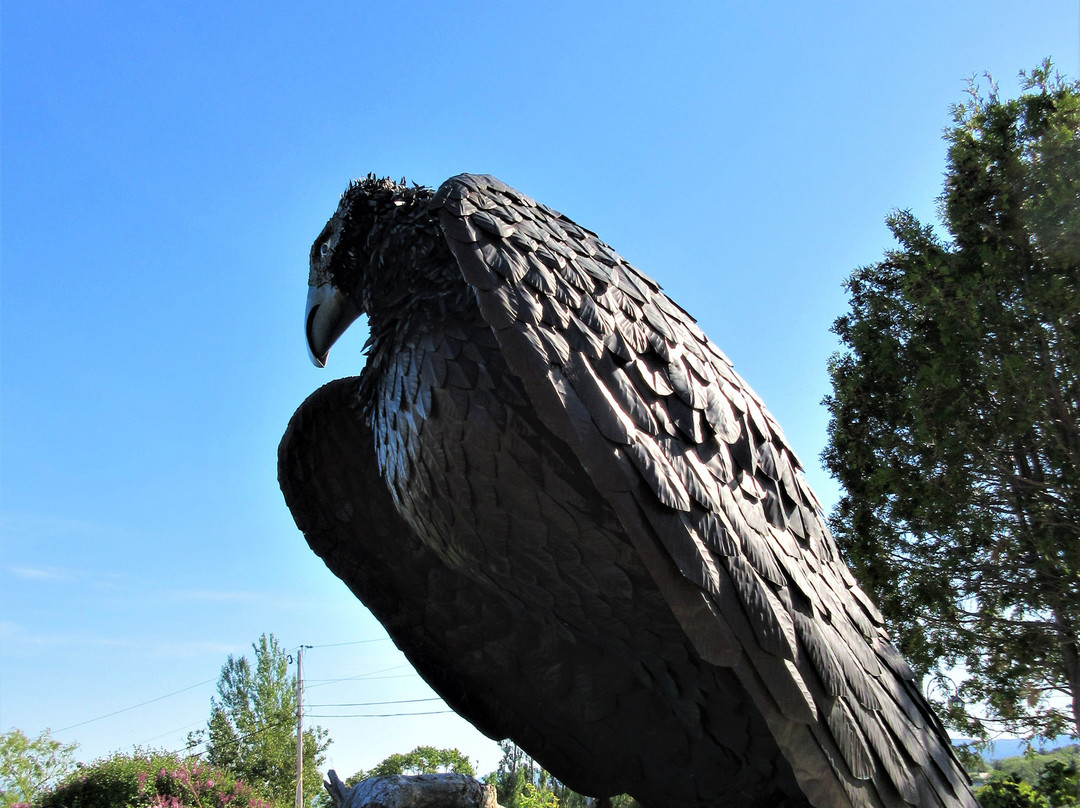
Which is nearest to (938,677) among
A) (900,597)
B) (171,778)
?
(900,597)

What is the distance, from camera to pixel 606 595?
1.95 meters

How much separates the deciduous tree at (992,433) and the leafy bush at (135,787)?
27.3 ft

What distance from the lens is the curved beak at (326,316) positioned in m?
2.51

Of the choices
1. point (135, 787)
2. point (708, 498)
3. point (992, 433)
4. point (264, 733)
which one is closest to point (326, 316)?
point (708, 498)

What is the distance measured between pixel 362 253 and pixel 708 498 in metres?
1.39

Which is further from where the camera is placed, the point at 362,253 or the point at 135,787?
the point at 135,787

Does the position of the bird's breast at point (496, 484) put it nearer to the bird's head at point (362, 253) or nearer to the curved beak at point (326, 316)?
the bird's head at point (362, 253)

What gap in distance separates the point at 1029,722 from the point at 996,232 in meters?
4.98

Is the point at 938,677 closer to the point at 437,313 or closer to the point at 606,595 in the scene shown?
the point at 606,595

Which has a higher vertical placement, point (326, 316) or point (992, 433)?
point (992, 433)

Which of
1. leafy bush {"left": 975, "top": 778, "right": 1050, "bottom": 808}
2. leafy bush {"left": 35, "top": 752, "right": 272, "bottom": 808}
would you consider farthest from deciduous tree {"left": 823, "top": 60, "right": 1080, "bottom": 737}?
leafy bush {"left": 35, "top": 752, "right": 272, "bottom": 808}

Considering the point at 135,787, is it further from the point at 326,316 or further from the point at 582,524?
the point at 582,524

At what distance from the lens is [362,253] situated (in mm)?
2352

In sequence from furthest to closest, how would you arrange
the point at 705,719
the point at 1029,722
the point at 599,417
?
the point at 1029,722 → the point at 705,719 → the point at 599,417
